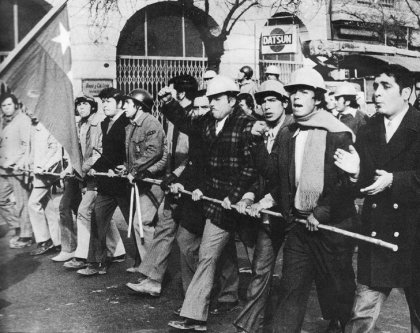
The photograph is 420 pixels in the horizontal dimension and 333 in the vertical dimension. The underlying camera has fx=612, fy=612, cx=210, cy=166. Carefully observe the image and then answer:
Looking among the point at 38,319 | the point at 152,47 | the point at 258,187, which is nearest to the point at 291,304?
the point at 258,187

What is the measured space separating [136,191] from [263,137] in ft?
6.04

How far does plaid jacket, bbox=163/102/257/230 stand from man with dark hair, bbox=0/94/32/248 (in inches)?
83.1

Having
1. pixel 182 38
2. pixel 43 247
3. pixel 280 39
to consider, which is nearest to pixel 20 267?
pixel 43 247

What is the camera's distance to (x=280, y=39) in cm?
1342

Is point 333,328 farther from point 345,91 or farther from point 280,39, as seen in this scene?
point 280,39

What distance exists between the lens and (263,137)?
5.53 metres

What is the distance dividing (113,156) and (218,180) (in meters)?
2.10

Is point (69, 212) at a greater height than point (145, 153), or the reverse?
point (145, 153)

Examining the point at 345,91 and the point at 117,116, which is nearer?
the point at 117,116

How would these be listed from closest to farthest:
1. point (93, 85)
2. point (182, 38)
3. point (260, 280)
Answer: point (260, 280) < point (93, 85) < point (182, 38)

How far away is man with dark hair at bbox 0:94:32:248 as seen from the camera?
22.4ft

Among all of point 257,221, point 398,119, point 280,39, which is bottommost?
point 257,221

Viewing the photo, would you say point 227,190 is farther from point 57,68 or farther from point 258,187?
point 57,68

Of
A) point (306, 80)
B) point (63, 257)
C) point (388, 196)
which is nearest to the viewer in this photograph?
point (388, 196)
